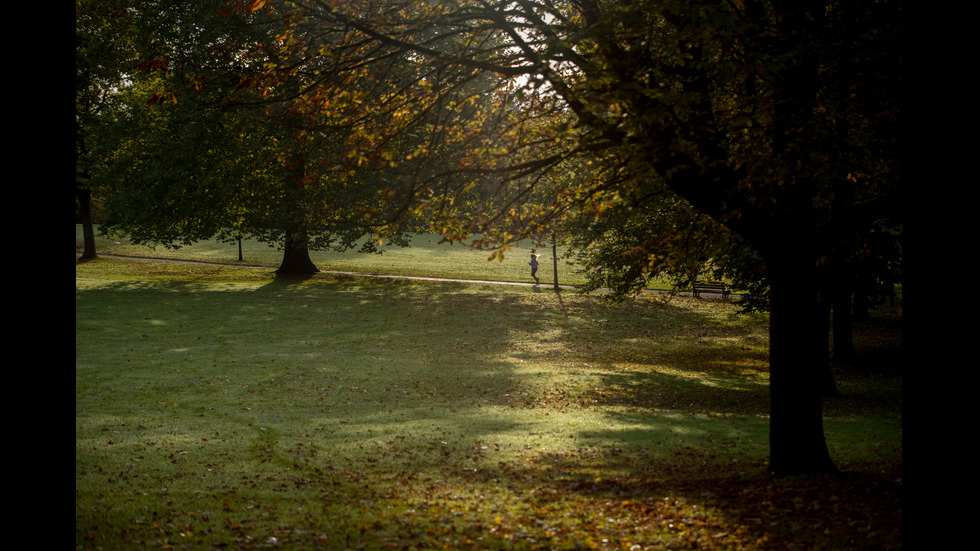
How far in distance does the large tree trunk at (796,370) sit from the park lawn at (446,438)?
A: 1.28ft

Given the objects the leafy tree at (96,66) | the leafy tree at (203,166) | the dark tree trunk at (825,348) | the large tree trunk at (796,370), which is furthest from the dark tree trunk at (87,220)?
the large tree trunk at (796,370)

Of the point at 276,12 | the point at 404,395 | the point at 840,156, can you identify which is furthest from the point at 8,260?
the point at 276,12

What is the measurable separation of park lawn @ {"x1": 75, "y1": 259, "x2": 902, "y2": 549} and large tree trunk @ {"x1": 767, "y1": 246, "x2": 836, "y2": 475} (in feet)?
1.28

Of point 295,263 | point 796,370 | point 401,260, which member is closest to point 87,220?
point 295,263

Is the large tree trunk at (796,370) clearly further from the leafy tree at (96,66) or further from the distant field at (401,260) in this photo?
the distant field at (401,260)

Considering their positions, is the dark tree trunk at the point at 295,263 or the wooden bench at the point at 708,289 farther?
the dark tree trunk at the point at 295,263

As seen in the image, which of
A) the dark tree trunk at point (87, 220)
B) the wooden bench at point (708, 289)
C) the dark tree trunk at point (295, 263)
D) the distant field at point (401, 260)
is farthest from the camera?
the distant field at point (401, 260)

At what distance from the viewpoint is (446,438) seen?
12.1 m

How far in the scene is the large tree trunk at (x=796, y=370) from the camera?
875cm

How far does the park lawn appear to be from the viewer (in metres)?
7.25

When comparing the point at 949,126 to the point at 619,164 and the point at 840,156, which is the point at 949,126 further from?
the point at 619,164

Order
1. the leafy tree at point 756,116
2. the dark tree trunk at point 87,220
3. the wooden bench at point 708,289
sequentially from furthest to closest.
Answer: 1. the dark tree trunk at point 87,220
2. the wooden bench at point 708,289
3. the leafy tree at point 756,116

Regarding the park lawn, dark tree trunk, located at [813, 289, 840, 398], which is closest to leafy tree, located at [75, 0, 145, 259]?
the park lawn

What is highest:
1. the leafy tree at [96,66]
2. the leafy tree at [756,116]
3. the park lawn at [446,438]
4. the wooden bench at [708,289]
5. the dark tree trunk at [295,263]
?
the leafy tree at [96,66]
